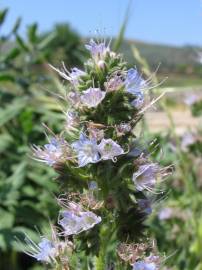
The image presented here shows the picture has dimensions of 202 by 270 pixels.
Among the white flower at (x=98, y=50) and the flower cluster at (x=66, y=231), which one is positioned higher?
the white flower at (x=98, y=50)

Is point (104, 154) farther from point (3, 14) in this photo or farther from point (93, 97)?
point (3, 14)

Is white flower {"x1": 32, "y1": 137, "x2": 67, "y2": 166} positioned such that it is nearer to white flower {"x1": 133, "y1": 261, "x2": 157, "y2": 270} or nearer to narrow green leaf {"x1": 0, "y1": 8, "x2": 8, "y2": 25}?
white flower {"x1": 133, "y1": 261, "x2": 157, "y2": 270}

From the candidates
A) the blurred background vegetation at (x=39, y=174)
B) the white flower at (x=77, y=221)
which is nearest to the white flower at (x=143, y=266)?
the white flower at (x=77, y=221)

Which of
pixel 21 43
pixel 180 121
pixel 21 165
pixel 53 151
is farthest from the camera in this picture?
pixel 180 121

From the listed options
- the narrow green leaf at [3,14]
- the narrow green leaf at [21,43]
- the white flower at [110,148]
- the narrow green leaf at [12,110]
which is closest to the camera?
the white flower at [110,148]

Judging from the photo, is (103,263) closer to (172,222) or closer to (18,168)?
(18,168)

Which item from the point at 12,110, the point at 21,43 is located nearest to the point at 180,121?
the point at 21,43

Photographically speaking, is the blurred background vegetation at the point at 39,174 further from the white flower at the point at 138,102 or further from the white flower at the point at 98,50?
the white flower at the point at 138,102

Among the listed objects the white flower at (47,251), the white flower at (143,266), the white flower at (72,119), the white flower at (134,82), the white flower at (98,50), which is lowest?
the white flower at (47,251)

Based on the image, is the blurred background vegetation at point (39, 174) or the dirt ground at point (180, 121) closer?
the blurred background vegetation at point (39, 174)
